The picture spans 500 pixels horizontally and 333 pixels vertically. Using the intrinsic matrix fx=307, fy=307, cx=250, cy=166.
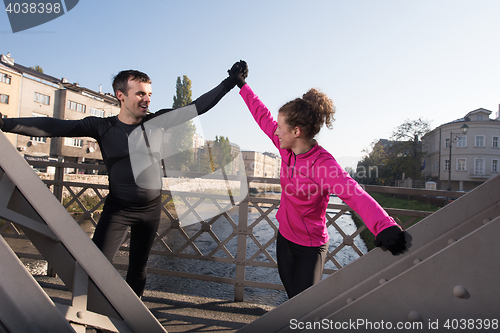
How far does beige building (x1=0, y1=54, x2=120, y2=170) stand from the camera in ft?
113

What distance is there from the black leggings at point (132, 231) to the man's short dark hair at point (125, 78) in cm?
79

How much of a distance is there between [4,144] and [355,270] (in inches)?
61.5

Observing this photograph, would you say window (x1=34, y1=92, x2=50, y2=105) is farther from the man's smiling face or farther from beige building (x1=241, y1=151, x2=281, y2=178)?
the man's smiling face

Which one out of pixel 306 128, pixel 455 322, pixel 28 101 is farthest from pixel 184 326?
pixel 28 101

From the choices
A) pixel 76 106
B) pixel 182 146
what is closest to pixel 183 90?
pixel 76 106

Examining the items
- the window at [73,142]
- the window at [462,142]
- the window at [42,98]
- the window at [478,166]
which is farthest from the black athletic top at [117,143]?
the window at [462,142]

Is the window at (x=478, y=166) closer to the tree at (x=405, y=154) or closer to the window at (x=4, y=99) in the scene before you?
the tree at (x=405, y=154)

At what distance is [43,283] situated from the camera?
3477 millimetres

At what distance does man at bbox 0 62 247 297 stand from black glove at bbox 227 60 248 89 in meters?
0.28

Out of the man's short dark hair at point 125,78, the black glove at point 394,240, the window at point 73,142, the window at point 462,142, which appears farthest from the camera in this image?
the window at point 462,142

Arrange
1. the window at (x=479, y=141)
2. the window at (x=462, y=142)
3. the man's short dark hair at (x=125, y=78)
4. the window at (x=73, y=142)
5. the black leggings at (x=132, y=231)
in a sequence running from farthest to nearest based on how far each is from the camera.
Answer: the window at (x=462, y=142), the window at (x=479, y=141), the window at (x=73, y=142), the man's short dark hair at (x=125, y=78), the black leggings at (x=132, y=231)

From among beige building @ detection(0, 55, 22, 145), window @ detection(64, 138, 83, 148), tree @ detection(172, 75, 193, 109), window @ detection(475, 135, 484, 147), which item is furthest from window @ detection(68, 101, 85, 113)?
window @ detection(475, 135, 484, 147)

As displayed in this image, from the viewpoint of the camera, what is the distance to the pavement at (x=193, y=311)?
2783 millimetres

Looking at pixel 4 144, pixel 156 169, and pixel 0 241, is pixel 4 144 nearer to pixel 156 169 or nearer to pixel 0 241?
pixel 0 241
